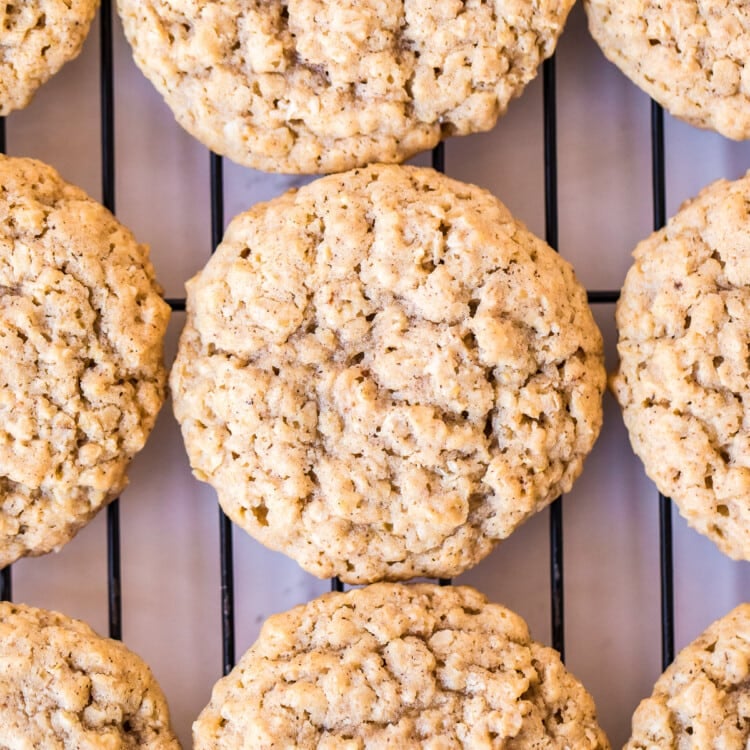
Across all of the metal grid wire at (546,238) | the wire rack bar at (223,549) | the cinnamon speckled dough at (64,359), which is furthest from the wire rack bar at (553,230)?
the cinnamon speckled dough at (64,359)

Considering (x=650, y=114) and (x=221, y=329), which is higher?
(x=650, y=114)

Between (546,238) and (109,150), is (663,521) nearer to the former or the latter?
(546,238)

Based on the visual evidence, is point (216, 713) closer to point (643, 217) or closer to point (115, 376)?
point (115, 376)

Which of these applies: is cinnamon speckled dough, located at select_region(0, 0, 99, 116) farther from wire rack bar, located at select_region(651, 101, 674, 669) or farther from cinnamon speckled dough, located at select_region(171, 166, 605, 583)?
wire rack bar, located at select_region(651, 101, 674, 669)

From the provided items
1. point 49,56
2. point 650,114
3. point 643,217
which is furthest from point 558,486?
point 49,56

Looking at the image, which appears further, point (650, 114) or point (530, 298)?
point (650, 114)

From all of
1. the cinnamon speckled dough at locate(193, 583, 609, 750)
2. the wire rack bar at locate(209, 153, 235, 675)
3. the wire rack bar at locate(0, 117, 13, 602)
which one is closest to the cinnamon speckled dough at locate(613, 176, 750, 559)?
the cinnamon speckled dough at locate(193, 583, 609, 750)
